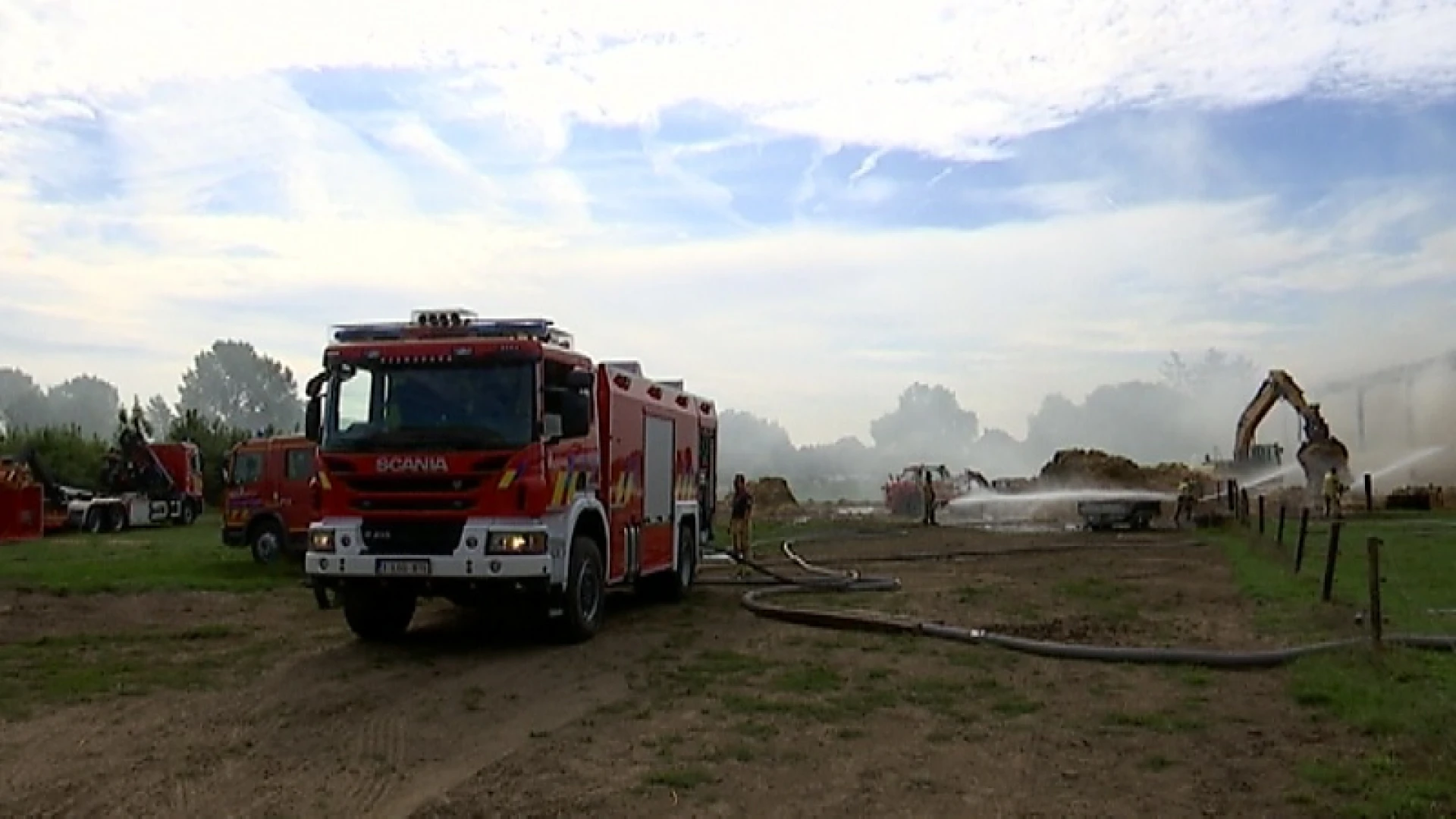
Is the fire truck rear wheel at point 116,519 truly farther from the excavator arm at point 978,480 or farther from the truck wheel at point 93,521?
the excavator arm at point 978,480

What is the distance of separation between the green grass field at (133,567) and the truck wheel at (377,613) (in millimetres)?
6564

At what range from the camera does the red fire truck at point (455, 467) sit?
12.0 metres

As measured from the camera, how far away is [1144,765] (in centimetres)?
770

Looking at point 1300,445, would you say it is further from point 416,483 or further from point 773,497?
point 416,483

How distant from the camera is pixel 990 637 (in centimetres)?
1255

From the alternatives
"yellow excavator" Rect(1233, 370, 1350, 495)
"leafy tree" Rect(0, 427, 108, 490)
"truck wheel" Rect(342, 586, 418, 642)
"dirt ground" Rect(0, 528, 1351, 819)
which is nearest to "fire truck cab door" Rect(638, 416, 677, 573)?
"dirt ground" Rect(0, 528, 1351, 819)

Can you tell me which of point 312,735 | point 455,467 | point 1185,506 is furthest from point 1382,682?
point 1185,506

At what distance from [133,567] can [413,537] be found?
13435 mm

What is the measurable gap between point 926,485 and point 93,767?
38.6 m

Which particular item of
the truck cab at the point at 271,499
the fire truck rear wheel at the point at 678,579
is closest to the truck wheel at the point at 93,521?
the truck cab at the point at 271,499

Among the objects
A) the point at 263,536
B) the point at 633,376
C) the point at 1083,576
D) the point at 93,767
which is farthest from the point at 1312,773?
the point at 263,536

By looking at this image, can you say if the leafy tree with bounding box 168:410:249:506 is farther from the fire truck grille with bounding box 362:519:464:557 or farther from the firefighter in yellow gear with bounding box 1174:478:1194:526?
the fire truck grille with bounding box 362:519:464:557

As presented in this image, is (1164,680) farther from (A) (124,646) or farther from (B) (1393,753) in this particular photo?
(A) (124,646)

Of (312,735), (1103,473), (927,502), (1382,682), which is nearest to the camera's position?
(312,735)
